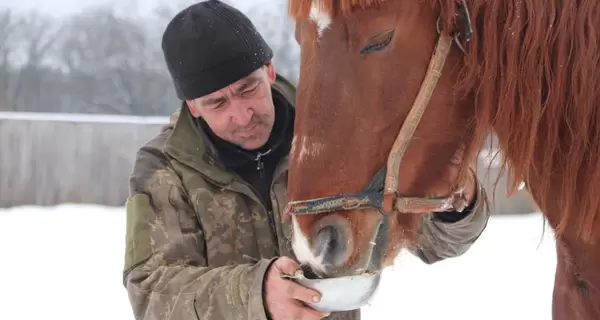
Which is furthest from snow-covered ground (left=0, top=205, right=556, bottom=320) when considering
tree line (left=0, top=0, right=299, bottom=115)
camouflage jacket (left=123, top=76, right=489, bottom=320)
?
tree line (left=0, top=0, right=299, bottom=115)

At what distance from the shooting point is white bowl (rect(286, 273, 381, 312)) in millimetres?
1017

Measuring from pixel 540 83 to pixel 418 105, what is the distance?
0.21 meters

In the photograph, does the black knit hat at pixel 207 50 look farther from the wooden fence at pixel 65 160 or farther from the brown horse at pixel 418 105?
the wooden fence at pixel 65 160

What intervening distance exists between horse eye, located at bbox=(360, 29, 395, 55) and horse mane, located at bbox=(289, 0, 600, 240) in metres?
0.05

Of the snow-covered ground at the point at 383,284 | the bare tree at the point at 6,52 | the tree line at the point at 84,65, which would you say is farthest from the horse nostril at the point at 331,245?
the bare tree at the point at 6,52

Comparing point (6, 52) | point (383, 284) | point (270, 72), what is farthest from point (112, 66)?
point (270, 72)

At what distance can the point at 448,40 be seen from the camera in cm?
100

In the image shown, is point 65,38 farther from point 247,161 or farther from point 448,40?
point 448,40

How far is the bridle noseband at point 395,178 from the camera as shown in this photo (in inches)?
39.5

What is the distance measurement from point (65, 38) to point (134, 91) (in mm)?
895

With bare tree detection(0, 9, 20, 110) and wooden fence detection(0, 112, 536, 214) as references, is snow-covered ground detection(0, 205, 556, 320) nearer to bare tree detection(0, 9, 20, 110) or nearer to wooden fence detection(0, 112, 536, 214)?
wooden fence detection(0, 112, 536, 214)

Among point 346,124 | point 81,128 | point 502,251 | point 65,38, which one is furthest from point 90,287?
point 65,38

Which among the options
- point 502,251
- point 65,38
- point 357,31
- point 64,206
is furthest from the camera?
point 65,38

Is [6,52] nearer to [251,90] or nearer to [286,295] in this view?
[251,90]
